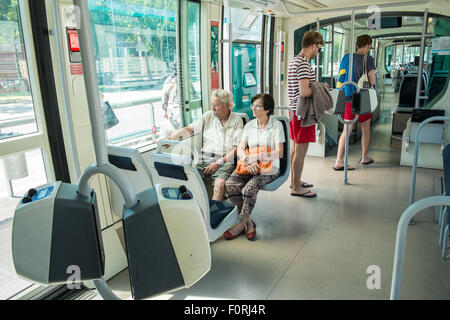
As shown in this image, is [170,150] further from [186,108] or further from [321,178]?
[321,178]

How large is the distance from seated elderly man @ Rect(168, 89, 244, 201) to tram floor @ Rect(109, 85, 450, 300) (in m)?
0.64

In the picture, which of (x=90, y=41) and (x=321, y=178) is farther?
(x=321, y=178)

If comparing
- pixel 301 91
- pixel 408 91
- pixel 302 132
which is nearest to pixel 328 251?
pixel 302 132

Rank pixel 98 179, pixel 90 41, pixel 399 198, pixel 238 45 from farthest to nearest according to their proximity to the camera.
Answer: pixel 238 45
pixel 399 198
pixel 98 179
pixel 90 41

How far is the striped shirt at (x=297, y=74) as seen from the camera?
3.74m

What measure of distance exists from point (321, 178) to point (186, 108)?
210 cm

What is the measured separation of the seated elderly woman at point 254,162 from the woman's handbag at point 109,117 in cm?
122

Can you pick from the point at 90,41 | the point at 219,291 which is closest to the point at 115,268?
the point at 219,291

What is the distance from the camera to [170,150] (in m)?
3.28

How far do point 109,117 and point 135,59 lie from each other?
26.9 inches

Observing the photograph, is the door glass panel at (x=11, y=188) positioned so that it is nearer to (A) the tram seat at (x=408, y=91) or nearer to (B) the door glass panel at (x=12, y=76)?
(B) the door glass panel at (x=12, y=76)

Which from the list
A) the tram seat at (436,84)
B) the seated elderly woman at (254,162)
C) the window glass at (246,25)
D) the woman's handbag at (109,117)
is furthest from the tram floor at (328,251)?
the window glass at (246,25)

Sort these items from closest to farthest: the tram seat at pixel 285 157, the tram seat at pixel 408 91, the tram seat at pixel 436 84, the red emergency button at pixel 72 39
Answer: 1. the red emergency button at pixel 72 39
2. the tram seat at pixel 285 157
3. the tram seat at pixel 436 84
4. the tram seat at pixel 408 91

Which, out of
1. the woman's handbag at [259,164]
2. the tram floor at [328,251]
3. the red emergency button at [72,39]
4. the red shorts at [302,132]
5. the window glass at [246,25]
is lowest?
the tram floor at [328,251]
